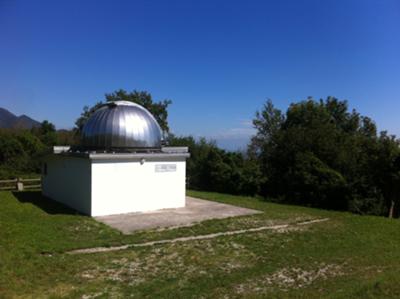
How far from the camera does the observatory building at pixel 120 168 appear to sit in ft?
44.1

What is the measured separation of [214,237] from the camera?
418 inches

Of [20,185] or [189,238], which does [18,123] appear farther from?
[189,238]

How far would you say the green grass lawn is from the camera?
21.2ft

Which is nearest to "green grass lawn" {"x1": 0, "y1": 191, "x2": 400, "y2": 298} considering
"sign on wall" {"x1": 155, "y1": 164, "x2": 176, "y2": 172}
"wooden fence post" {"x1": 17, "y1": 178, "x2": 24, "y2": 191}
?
"sign on wall" {"x1": 155, "y1": 164, "x2": 176, "y2": 172}

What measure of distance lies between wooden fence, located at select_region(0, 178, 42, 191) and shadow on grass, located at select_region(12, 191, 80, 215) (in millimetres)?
1256

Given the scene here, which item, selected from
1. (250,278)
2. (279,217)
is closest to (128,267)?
(250,278)

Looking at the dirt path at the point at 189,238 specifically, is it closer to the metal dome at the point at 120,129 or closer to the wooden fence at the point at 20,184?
the metal dome at the point at 120,129

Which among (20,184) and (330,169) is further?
(20,184)

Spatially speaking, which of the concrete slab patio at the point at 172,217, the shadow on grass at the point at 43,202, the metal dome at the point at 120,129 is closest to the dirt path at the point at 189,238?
the concrete slab patio at the point at 172,217

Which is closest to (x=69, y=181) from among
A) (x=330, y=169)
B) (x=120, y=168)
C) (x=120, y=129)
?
(x=120, y=168)

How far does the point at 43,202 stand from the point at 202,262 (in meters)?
10.9

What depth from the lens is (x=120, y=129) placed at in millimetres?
14852

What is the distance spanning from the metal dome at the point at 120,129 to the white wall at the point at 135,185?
122 centimetres

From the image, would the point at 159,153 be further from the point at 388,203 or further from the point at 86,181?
the point at 388,203
